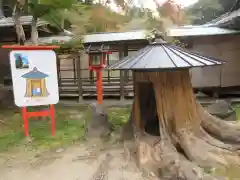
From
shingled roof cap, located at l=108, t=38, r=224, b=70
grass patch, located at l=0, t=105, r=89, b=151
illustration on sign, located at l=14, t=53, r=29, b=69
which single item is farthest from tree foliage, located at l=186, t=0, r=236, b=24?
illustration on sign, located at l=14, t=53, r=29, b=69

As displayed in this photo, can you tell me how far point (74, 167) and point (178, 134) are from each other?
2320mm

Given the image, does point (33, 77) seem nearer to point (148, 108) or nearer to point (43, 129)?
point (43, 129)

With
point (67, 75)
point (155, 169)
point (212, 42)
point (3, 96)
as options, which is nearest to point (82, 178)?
point (155, 169)

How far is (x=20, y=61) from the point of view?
23.1ft

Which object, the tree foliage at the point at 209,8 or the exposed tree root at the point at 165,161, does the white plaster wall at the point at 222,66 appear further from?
the tree foliage at the point at 209,8

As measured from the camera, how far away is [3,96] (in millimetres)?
11469

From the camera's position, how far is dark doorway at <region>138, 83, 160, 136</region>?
276 inches

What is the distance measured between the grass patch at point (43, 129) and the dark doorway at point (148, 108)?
186 cm

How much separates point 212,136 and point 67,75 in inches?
495

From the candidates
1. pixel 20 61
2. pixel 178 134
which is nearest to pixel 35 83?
pixel 20 61

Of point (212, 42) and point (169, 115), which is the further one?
point (212, 42)

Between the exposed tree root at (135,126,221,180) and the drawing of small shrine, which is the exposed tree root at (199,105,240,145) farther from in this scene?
the drawing of small shrine

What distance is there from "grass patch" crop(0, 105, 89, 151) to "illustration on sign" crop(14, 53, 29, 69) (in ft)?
6.47

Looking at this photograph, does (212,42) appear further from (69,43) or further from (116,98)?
(69,43)
